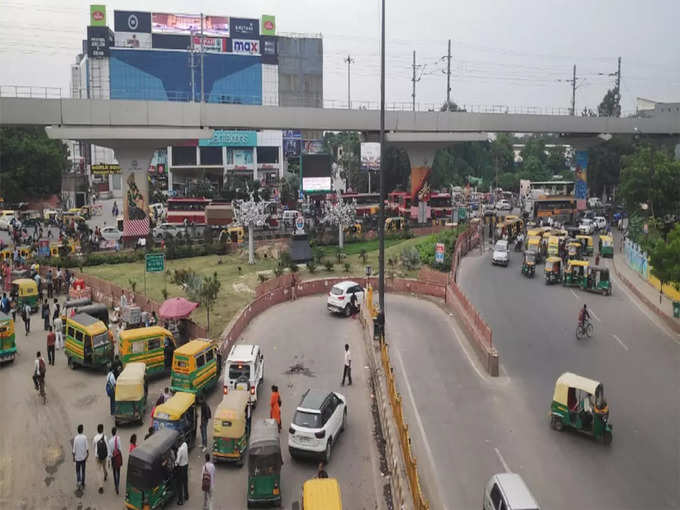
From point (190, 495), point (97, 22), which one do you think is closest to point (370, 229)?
point (190, 495)

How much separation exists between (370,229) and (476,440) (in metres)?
34.7

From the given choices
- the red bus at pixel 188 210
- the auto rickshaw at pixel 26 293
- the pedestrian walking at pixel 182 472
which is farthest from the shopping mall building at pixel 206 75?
the pedestrian walking at pixel 182 472

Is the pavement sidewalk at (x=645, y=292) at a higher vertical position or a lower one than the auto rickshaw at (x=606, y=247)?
lower

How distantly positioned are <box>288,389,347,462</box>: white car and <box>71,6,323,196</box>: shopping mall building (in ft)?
246

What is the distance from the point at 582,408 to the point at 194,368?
9.09 metres

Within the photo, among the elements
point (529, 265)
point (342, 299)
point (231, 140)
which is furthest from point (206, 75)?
point (342, 299)

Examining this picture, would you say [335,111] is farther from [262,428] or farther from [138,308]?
[262,428]

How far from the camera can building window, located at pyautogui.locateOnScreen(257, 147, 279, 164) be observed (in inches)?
3622

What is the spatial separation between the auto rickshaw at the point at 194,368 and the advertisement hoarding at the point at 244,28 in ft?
321

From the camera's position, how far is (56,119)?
38.8 meters

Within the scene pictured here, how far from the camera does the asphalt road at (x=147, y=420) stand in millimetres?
12281

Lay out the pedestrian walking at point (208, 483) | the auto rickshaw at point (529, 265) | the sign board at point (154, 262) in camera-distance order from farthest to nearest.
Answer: the auto rickshaw at point (529, 265) → the sign board at point (154, 262) → the pedestrian walking at point (208, 483)

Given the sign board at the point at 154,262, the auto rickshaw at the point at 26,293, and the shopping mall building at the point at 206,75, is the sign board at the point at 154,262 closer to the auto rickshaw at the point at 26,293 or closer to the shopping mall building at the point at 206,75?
the auto rickshaw at the point at 26,293

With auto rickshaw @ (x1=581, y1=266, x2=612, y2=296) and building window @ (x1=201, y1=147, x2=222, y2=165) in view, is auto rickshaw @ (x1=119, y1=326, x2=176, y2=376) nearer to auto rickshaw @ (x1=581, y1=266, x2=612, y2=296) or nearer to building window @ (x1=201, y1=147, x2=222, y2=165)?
auto rickshaw @ (x1=581, y1=266, x2=612, y2=296)
